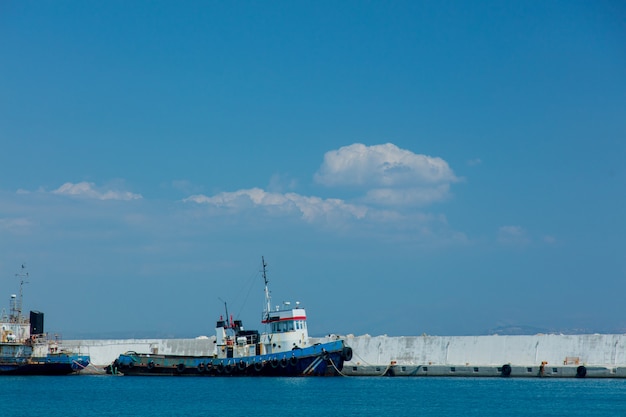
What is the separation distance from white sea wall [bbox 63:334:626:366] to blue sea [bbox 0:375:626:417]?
205cm

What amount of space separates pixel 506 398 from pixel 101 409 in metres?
18.3

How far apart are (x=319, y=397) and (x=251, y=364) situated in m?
12.4

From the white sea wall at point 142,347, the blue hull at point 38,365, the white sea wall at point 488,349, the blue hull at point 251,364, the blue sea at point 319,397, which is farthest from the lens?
the white sea wall at point 142,347

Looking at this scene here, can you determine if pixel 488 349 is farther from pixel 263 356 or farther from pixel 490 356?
A: pixel 263 356

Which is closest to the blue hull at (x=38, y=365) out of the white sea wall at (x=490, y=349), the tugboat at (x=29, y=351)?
the tugboat at (x=29, y=351)

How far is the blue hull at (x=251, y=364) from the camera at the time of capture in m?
53.6

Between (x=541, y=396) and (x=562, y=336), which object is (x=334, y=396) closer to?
(x=541, y=396)

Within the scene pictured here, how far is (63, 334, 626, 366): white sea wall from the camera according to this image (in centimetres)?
5156

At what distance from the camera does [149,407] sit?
41.1 m

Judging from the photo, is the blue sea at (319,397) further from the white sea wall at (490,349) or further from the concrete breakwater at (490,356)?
the white sea wall at (490,349)

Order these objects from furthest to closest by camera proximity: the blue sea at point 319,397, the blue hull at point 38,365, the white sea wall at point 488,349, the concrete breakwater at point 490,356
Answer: the blue hull at point 38,365 < the white sea wall at point 488,349 < the concrete breakwater at point 490,356 < the blue sea at point 319,397

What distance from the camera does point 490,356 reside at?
54906mm

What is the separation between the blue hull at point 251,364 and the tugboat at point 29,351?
11.2 feet

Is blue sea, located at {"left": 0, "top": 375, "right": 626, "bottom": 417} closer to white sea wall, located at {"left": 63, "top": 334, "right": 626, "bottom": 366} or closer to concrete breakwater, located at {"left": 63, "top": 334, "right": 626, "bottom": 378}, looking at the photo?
concrete breakwater, located at {"left": 63, "top": 334, "right": 626, "bottom": 378}
